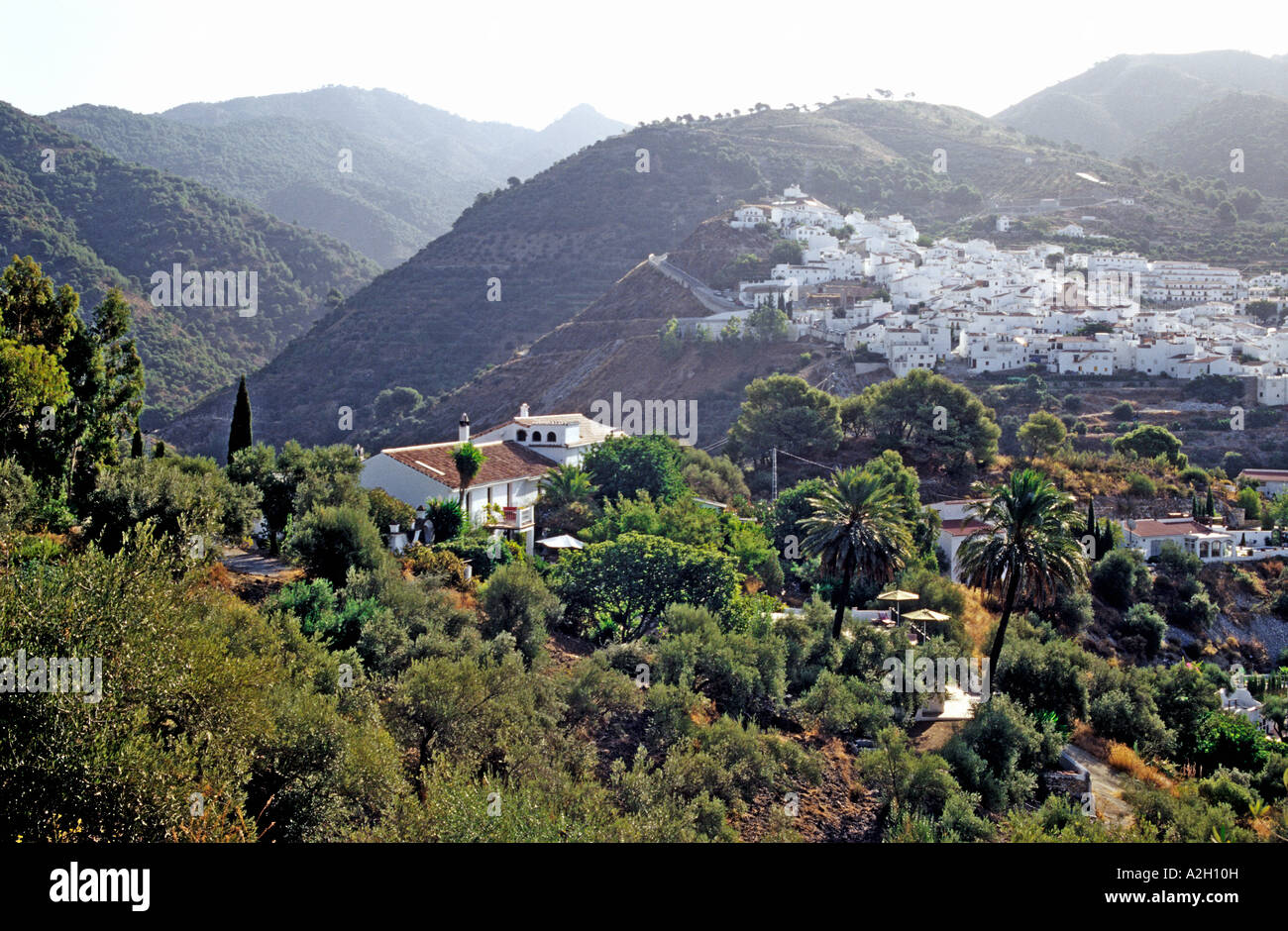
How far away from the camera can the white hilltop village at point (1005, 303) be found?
7119cm

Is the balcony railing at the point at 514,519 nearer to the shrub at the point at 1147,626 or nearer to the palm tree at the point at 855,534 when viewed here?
the palm tree at the point at 855,534

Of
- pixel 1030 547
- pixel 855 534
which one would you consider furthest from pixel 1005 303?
pixel 1030 547

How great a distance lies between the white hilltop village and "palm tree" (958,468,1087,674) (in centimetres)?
4890

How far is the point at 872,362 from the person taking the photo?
234 feet

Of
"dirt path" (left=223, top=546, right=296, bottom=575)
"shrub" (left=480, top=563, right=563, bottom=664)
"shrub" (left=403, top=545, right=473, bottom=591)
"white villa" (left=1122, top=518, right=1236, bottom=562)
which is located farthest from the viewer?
"white villa" (left=1122, top=518, right=1236, bottom=562)

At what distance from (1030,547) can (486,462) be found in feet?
62.4

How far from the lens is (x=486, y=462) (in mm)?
34250

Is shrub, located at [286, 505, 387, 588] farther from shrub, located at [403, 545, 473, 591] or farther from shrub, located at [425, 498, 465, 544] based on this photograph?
shrub, located at [425, 498, 465, 544]

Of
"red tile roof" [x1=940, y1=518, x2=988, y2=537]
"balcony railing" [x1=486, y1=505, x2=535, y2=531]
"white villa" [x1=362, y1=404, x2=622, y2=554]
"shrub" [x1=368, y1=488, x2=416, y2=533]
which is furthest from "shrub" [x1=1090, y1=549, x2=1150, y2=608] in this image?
"shrub" [x1=368, y1=488, x2=416, y2=533]

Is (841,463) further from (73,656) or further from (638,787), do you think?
(73,656)

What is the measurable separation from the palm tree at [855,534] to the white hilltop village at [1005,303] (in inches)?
1848

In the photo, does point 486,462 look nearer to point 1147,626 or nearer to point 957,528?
point 957,528

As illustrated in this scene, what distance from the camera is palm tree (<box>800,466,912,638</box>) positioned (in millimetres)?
24188
